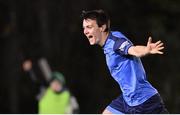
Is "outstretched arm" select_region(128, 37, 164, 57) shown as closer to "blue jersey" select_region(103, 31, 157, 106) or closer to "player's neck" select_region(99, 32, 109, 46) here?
"blue jersey" select_region(103, 31, 157, 106)

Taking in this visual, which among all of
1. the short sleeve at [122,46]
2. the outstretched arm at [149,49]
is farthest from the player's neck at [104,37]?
the outstretched arm at [149,49]

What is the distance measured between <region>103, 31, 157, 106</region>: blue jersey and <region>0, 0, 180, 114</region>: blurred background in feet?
30.8

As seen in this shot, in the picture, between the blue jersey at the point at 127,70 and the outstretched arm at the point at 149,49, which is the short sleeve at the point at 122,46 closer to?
the blue jersey at the point at 127,70

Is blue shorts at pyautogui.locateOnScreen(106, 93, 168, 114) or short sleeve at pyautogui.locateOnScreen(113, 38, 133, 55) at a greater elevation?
short sleeve at pyautogui.locateOnScreen(113, 38, 133, 55)

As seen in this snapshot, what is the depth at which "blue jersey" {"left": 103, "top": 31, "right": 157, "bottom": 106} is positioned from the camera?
6418 mm

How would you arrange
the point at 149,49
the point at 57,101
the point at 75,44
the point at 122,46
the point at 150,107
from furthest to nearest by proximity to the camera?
the point at 75,44 < the point at 57,101 < the point at 150,107 < the point at 122,46 < the point at 149,49

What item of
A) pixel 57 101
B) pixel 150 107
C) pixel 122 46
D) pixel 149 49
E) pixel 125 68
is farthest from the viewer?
pixel 57 101

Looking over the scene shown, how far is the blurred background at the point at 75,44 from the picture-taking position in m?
16.2

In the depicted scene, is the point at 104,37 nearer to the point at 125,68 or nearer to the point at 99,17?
the point at 99,17

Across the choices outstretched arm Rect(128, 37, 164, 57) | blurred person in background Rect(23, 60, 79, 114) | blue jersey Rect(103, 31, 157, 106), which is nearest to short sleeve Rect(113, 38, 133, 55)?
blue jersey Rect(103, 31, 157, 106)

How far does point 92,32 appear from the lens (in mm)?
6574

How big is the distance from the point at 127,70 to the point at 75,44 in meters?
9.93

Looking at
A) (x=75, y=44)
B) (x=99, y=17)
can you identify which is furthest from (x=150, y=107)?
(x=75, y=44)

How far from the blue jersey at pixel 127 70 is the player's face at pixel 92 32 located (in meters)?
0.10
